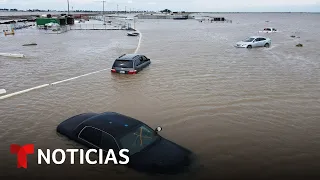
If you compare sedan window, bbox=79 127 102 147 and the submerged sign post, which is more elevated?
sedan window, bbox=79 127 102 147

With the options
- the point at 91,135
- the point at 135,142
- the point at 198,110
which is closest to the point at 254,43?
the point at 198,110

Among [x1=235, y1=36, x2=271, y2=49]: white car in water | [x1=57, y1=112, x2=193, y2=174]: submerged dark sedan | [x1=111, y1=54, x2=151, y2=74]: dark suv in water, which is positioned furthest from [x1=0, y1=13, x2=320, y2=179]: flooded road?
[x1=235, y1=36, x2=271, y2=49]: white car in water

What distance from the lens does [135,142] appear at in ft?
24.7

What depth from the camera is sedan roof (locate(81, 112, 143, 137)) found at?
762 centimetres

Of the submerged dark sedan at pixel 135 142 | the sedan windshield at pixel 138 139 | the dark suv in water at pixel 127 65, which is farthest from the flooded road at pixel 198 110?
the sedan windshield at pixel 138 139

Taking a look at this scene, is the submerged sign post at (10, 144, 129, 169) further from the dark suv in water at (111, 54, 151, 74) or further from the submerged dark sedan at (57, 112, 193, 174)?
the dark suv in water at (111, 54, 151, 74)

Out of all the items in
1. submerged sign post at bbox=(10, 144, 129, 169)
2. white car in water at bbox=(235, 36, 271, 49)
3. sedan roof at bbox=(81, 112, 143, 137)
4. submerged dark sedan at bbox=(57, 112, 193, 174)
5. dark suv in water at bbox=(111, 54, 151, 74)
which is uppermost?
white car in water at bbox=(235, 36, 271, 49)

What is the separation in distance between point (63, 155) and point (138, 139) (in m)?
2.36

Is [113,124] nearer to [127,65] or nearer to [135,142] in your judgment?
[135,142]

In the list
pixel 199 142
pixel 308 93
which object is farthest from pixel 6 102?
pixel 308 93

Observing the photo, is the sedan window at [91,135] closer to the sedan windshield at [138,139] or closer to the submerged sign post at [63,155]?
the submerged sign post at [63,155]

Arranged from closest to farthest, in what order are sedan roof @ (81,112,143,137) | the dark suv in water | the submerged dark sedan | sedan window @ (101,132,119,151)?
the submerged dark sedan
sedan window @ (101,132,119,151)
sedan roof @ (81,112,143,137)
the dark suv in water

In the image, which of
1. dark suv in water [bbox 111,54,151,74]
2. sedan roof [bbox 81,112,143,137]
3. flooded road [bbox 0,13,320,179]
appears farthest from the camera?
dark suv in water [bbox 111,54,151,74]

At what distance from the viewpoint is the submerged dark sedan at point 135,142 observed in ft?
23.5
